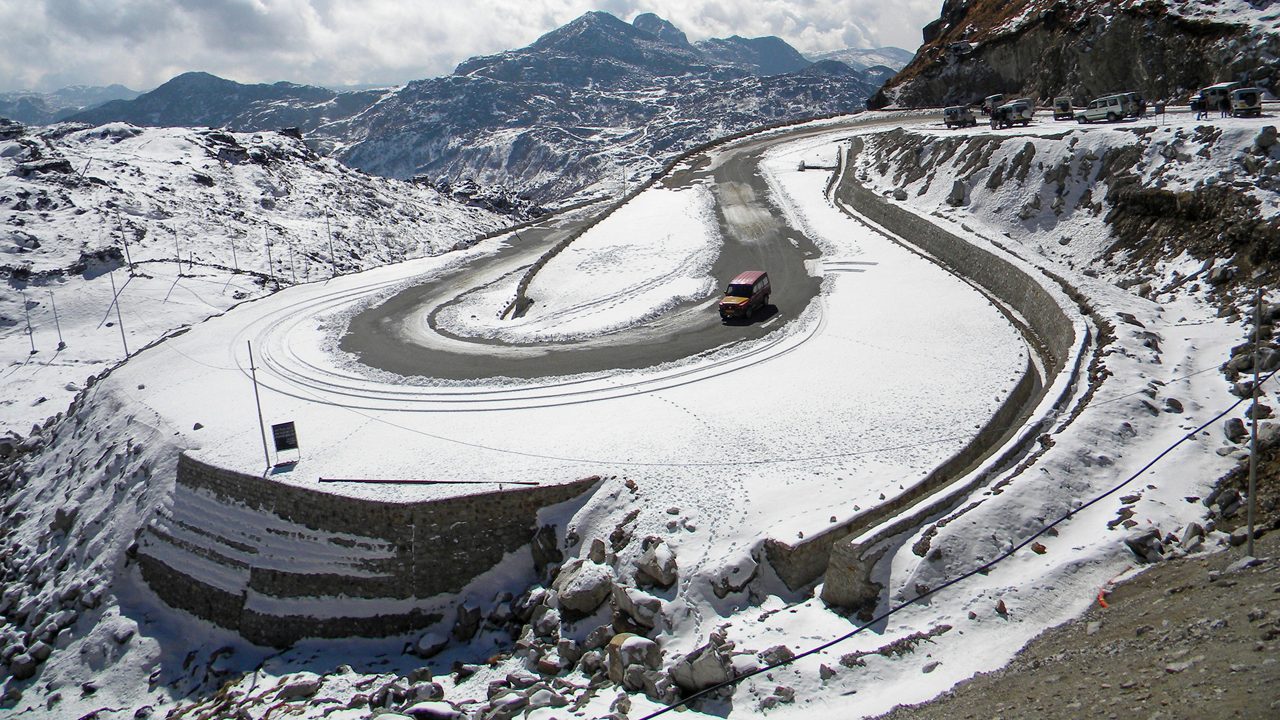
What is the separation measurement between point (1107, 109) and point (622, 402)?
97.8 feet

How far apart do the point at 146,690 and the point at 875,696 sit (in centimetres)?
1785

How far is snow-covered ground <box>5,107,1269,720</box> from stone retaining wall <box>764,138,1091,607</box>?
16.7 inches

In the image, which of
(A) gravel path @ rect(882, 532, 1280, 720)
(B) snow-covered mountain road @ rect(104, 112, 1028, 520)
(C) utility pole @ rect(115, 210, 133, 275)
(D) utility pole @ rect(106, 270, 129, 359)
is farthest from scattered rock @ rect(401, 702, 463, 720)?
(C) utility pole @ rect(115, 210, 133, 275)

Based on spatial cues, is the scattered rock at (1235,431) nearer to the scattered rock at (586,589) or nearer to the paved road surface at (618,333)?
the scattered rock at (586,589)

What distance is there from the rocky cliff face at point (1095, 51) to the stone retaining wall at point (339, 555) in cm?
4187

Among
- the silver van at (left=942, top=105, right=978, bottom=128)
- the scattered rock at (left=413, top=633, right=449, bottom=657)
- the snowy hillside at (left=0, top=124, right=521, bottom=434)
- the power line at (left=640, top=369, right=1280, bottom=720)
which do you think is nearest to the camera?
the power line at (left=640, top=369, right=1280, bottom=720)

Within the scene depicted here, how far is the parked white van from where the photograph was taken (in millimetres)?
35469

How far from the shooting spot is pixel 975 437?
60.7 ft

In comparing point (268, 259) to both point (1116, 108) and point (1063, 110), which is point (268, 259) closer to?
point (1063, 110)

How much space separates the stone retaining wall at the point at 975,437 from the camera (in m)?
14.6

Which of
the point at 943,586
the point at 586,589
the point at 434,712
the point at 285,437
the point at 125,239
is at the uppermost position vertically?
the point at 125,239

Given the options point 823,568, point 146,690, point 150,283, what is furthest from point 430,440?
point 150,283

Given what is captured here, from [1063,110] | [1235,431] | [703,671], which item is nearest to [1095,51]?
[1063,110]

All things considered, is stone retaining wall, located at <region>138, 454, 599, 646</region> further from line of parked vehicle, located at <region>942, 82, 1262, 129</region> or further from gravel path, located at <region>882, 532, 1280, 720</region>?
line of parked vehicle, located at <region>942, 82, 1262, 129</region>
